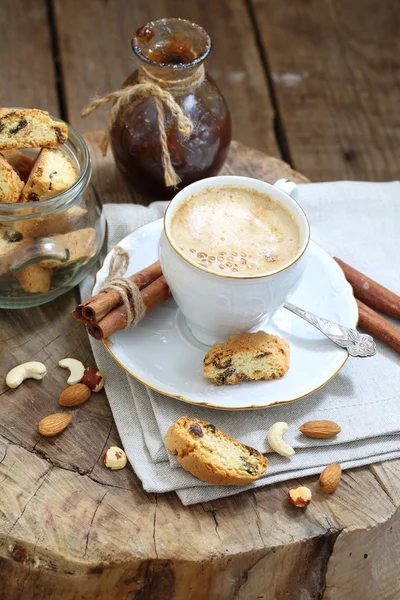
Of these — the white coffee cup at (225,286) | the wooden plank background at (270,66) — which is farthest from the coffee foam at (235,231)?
the wooden plank background at (270,66)

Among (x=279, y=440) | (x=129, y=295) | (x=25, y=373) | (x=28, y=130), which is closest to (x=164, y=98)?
(x=28, y=130)

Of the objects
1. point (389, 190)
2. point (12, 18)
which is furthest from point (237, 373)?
point (12, 18)

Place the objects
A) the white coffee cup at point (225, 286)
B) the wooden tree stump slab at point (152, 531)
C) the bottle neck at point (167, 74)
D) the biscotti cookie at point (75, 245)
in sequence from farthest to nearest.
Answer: the bottle neck at point (167, 74), the biscotti cookie at point (75, 245), the white coffee cup at point (225, 286), the wooden tree stump slab at point (152, 531)

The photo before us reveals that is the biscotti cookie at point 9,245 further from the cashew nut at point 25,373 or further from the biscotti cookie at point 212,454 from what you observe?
the biscotti cookie at point 212,454

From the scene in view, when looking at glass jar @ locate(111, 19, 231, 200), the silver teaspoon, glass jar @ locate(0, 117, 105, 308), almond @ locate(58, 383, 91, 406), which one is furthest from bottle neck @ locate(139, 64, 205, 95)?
almond @ locate(58, 383, 91, 406)

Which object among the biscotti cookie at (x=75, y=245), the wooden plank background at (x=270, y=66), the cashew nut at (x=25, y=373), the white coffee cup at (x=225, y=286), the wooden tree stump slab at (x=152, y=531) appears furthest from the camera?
the wooden plank background at (x=270, y=66)

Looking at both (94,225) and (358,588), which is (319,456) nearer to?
(358,588)

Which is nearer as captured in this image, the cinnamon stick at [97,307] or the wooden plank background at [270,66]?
the cinnamon stick at [97,307]
